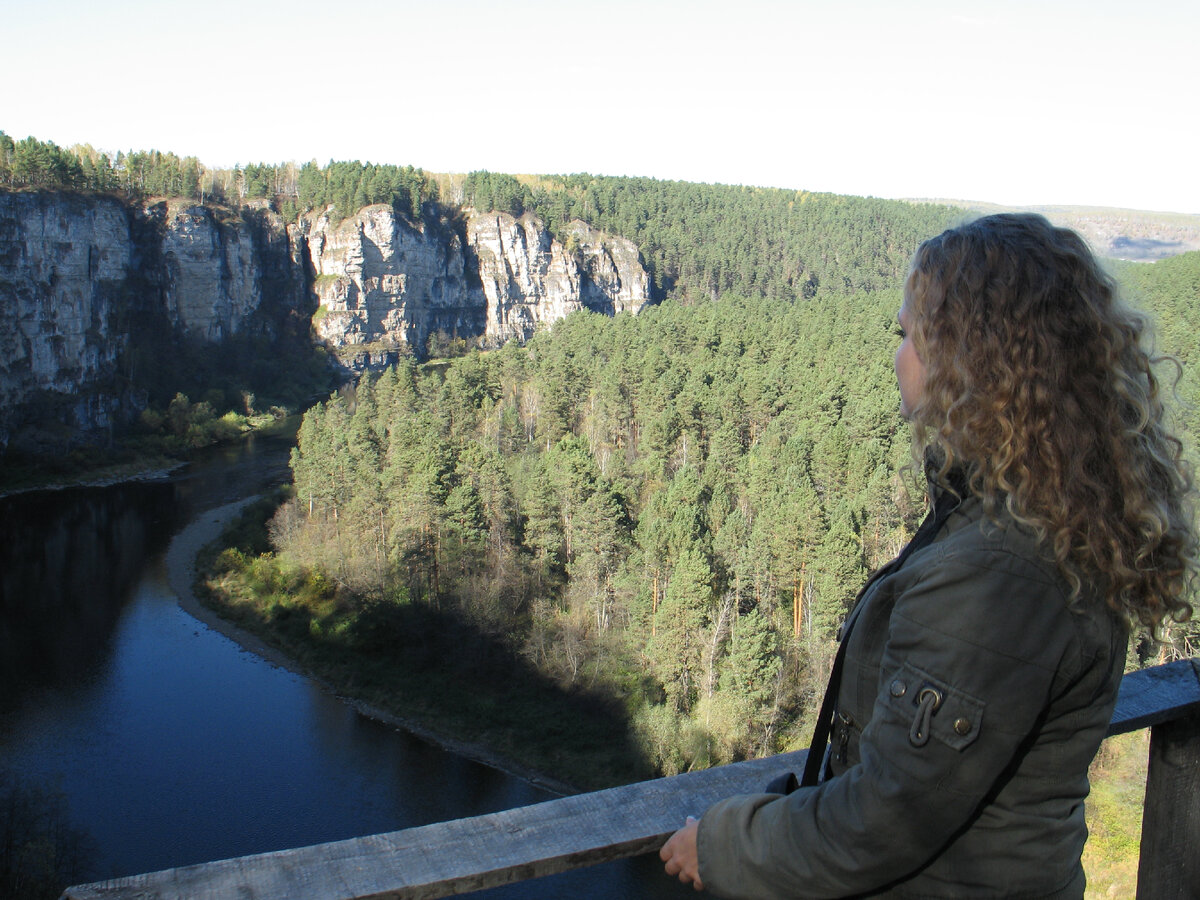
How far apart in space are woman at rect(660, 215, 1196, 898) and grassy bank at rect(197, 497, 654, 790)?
51.8 ft

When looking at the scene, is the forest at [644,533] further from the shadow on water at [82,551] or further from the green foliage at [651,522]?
the shadow on water at [82,551]

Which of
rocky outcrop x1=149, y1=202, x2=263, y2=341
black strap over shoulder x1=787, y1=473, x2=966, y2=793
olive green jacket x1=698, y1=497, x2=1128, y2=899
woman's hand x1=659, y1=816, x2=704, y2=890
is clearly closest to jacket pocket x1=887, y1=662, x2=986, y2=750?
olive green jacket x1=698, y1=497, x2=1128, y2=899

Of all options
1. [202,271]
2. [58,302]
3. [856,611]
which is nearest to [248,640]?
[856,611]

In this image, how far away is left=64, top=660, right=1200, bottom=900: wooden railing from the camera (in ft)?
3.59

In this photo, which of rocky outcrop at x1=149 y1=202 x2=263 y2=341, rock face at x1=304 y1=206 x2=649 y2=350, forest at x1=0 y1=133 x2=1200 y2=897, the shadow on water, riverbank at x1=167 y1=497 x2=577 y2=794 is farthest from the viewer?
rock face at x1=304 y1=206 x2=649 y2=350

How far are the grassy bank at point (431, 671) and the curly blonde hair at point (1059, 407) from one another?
1589cm

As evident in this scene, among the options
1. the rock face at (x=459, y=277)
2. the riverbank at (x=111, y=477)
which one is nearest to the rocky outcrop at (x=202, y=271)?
the rock face at (x=459, y=277)

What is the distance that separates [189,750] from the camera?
57.6 feet

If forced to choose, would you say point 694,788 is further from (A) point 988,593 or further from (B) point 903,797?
(A) point 988,593

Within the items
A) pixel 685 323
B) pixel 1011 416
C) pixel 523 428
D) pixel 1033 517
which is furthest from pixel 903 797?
pixel 685 323

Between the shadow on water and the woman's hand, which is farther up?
the woman's hand

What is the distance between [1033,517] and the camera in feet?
3.50

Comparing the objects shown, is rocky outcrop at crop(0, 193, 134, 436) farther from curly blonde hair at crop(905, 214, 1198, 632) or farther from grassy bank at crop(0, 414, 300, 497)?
curly blonde hair at crop(905, 214, 1198, 632)

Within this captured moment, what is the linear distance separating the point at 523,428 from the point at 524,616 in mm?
14374
